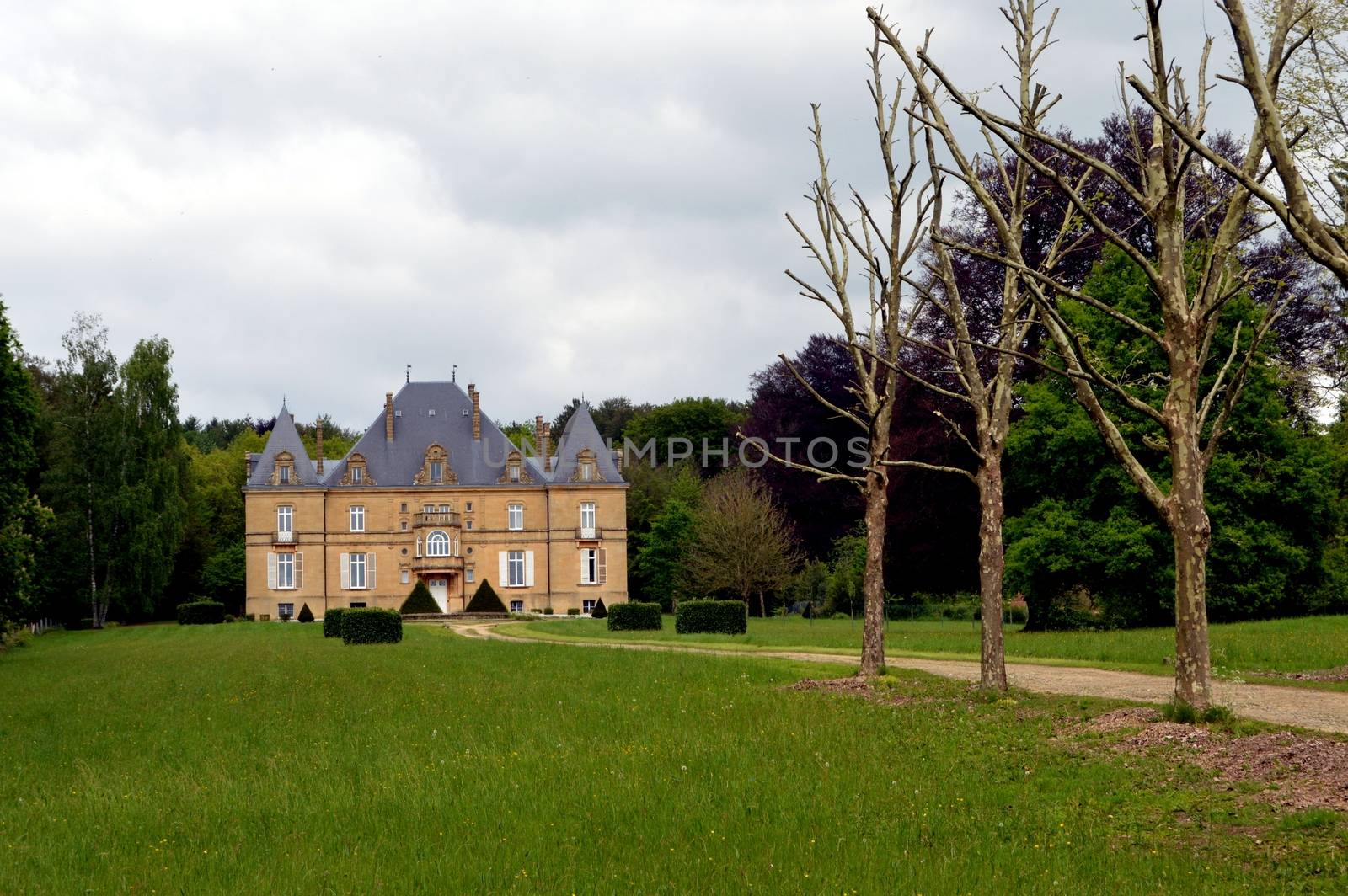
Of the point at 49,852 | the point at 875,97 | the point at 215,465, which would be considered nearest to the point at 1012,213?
the point at 875,97

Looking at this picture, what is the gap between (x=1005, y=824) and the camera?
954cm

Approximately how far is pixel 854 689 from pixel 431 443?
161ft

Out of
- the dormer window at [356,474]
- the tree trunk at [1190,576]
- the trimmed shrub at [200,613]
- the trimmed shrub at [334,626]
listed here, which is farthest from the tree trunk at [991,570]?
the dormer window at [356,474]

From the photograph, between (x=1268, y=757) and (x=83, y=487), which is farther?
(x=83, y=487)

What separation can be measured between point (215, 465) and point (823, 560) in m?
38.2

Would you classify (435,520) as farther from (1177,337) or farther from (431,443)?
(1177,337)

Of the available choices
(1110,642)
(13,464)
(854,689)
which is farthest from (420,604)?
(854,689)

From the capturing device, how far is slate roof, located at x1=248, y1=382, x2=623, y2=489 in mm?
63656

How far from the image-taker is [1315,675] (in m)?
18.3

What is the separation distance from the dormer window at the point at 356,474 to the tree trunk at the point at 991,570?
5045cm

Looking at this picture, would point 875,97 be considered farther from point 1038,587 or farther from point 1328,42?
point 1038,587

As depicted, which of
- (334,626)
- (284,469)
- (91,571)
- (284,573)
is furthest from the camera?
(284,469)

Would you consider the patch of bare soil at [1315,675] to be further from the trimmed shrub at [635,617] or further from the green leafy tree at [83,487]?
the green leafy tree at [83,487]

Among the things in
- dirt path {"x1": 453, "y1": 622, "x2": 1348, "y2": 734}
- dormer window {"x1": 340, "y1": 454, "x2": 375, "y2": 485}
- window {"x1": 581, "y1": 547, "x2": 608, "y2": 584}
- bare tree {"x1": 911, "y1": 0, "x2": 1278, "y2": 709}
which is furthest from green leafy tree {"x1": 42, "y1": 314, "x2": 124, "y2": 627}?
bare tree {"x1": 911, "y1": 0, "x2": 1278, "y2": 709}
